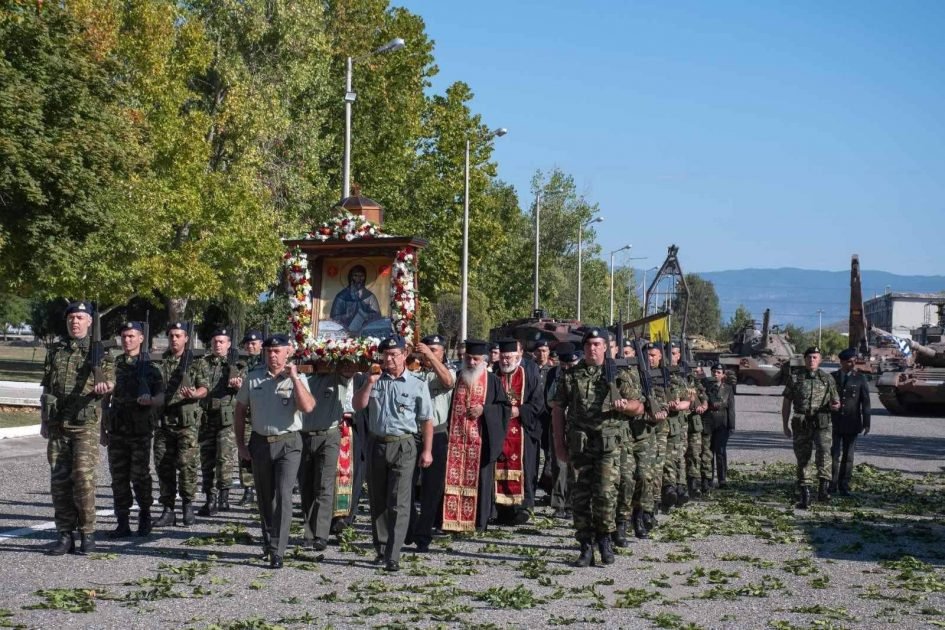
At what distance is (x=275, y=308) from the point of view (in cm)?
5628

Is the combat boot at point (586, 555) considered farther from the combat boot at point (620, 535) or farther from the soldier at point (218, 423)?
the soldier at point (218, 423)

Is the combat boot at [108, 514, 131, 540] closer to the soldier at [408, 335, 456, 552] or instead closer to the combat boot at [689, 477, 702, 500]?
the soldier at [408, 335, 456, 552]

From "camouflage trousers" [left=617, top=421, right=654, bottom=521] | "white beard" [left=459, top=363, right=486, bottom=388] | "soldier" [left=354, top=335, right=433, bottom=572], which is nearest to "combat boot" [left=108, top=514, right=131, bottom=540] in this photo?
"soldier" [left=354, top=335, right=433, bottom=572]

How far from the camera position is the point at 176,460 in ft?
43.8

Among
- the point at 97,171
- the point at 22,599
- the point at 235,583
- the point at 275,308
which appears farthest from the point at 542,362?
the point at 275,308

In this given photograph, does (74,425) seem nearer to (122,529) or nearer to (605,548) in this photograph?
(122,529)

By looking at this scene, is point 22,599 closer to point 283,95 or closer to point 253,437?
point 253,437

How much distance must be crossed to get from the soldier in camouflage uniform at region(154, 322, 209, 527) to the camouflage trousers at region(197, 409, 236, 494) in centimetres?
76

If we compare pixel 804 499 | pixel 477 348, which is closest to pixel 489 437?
pixel 477 348

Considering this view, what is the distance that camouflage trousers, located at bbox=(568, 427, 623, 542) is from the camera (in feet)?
37.4

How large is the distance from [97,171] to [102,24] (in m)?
3.28

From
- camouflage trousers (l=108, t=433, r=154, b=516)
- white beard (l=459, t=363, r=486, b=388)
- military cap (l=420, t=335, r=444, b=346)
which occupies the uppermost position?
military cap (l=420, t=335, r=444, b=346)

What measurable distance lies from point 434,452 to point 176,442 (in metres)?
2.47

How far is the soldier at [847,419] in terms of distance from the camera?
58.0 feet
